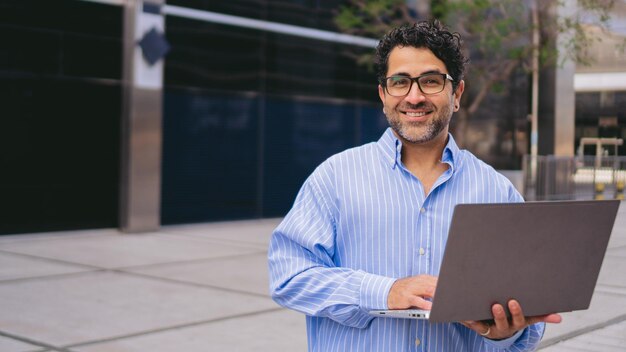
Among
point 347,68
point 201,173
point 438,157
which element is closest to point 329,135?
point 347,68

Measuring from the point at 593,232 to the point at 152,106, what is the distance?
11.8m

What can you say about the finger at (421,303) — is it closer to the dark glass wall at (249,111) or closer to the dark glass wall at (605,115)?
the dark glass wall at (249,111)

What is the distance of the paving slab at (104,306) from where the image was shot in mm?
6445

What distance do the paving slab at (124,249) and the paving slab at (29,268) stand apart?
29 centimetres

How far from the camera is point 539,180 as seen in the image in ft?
66.0

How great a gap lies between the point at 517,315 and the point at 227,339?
4.49 metres

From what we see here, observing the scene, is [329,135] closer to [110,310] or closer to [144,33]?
[144,33]

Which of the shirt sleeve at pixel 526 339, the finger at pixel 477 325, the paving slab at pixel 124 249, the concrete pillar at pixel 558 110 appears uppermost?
the concrete pillar at pixel 558 110

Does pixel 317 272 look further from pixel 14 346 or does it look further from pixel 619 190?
pixel 619 190

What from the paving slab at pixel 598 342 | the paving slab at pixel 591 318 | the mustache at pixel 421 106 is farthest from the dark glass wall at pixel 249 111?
the mustache at pixel 421 106

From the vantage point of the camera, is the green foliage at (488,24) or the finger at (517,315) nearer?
the finger at (517,315)

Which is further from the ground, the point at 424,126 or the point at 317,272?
the point at 424,126

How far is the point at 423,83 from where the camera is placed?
7.55ft

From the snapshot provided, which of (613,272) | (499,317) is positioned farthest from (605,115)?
(499,317)
